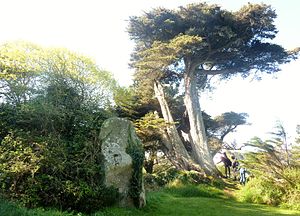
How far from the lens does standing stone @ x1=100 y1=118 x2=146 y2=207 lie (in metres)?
8.52

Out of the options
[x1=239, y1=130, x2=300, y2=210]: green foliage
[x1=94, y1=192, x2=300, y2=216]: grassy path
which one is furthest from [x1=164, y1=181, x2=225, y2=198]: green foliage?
[x1=239, y1=130, x2=300, y2=210]: green foliage

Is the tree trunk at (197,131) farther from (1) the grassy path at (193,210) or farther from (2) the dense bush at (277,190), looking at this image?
(1) the grassy path at (193,210)

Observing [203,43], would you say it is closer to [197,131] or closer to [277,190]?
[197,131]

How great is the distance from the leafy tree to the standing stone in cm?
848

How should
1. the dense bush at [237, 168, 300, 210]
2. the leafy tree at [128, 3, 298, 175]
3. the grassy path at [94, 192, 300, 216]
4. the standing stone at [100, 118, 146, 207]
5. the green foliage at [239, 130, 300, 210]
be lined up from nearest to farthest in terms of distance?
1. the standing stone at [100, 118, 146, 207]
2. the grassy path at [94, 192, 300, 216]
3. the dense bush at [237, 168, 300, 210]
4. the green foliage at [239, 130, 300, 210]
5. the leafy tree at [128, 3, 298, 175]

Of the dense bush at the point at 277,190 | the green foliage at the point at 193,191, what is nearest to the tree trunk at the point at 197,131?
the green foliage at the point at 193,191

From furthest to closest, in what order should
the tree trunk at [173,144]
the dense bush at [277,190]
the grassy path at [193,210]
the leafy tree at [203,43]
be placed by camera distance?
the tree trunk at [173,144] → the leafy tree at [203,43] → the dense bush at [277,190] → the grassy path at [193,210]

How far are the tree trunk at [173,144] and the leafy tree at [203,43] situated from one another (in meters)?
0.79

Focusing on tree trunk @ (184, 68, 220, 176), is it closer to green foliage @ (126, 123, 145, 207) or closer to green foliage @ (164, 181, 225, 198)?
green foliage @ (164, 181, 225, 198)

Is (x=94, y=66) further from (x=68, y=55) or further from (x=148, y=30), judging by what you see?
(x=148, y=30)

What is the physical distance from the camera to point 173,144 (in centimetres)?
1938

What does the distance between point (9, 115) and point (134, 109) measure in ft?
39.1

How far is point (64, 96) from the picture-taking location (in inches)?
415

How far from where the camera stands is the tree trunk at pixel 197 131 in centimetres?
1814
